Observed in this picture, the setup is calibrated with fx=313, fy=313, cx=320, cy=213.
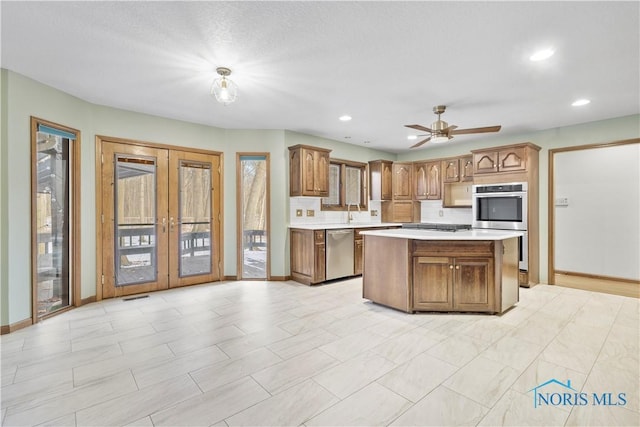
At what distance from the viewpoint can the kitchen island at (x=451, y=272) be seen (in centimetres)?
335

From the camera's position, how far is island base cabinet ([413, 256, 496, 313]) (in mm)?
3359

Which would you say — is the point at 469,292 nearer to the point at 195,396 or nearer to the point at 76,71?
the point at 195,396

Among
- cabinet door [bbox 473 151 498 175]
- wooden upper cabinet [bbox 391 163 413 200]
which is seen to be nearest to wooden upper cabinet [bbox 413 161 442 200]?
wooden upper cabinet [bbox 391 163 413 200]

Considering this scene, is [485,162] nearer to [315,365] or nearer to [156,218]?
[315,365]

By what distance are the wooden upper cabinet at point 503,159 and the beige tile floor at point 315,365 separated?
216cm

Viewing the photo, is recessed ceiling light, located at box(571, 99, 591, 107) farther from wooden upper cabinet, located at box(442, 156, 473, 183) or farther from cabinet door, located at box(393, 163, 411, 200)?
cabinet door, located at box(393, 163, 411, 200)

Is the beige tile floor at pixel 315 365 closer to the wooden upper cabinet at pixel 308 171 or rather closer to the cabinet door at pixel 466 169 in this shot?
the wooden upper cabinet at pixel 308 171

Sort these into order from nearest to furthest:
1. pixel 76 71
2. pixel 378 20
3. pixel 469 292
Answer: pixel 378 20, pixel 76 71, pixel 469 292

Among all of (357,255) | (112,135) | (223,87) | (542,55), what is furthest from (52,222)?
(542,55)

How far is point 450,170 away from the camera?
20.1 feet

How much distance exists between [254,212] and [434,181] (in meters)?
3.67

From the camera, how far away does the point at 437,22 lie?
220cm

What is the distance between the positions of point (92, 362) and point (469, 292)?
Result: 11.5 feet

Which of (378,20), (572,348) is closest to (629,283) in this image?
(572,348)
